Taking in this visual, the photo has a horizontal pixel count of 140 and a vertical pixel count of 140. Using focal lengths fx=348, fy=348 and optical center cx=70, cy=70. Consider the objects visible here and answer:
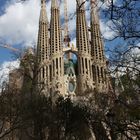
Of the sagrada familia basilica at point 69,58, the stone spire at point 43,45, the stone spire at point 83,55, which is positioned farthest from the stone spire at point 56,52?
the stone spire at point 83,55

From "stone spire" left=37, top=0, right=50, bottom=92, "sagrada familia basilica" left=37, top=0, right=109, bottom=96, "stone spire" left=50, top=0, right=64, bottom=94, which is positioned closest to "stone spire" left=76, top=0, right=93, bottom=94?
"sagrada familia basilica" left=37, top=0, right=109, bottom=96

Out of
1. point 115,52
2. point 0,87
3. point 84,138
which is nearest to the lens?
point 115,52

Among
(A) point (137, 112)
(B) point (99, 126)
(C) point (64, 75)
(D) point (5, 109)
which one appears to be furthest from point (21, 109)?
(C) point (64, 75)

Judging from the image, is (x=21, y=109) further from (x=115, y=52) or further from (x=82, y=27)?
(x=82, y=27)

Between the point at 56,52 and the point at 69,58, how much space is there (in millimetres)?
7442

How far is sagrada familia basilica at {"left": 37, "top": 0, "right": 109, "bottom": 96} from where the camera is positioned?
239 feet

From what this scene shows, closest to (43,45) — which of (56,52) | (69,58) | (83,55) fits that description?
(56,52)

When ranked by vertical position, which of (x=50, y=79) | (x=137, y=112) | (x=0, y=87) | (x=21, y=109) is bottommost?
(x=137, y=112)

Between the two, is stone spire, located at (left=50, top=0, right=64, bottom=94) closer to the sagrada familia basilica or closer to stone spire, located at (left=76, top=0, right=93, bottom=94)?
the sagrada familia basilica

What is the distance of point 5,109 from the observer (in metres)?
25.1

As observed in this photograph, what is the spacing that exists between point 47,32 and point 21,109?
186ft

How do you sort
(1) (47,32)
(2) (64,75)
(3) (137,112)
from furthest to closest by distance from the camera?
1. (1) (47,32)
2. (2) (64,75)
3. (3) (137,112)

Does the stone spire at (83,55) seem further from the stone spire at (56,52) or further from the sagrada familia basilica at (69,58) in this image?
the stone spire at (56,52)

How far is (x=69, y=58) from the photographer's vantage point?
82000 millimetres
